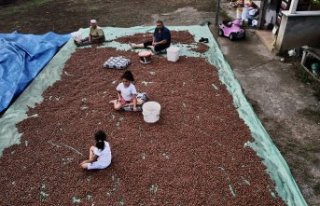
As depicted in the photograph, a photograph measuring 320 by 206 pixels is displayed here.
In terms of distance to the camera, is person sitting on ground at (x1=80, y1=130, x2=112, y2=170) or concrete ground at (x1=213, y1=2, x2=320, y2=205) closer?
person sitting on ground at (x1=80, y1=130, x2=112, y2=170)

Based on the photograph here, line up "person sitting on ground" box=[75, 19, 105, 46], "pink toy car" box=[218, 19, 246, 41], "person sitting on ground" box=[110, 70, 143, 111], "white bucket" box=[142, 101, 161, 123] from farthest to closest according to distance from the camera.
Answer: "pink toy car" box=[218, 19, 246, 41] → "person sitting on ground" box=[75, 19, 105, 46] → "person sitting on ground" box=[110, 70, 143, 111] → "white bucket" box=[142, 101, 161, 123]

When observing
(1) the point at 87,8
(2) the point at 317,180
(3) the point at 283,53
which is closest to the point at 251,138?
(2) the point at 317,180

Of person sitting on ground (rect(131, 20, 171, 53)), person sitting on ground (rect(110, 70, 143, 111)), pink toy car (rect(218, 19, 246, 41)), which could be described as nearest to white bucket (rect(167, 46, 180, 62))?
person sitting on ground (rect(131, 20, 171, 53))

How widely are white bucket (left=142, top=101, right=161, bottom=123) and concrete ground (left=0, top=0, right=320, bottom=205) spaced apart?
233 cm

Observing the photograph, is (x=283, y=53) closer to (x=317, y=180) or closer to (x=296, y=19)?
(x=296, y=19)

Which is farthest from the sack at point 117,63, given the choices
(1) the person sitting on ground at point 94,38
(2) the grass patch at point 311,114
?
(2) the grass patch at point 311,114

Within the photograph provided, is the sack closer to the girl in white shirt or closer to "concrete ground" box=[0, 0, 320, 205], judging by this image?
the girl in white shirt

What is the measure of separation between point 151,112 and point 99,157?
58.3 inches

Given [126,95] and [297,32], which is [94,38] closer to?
[126,95]

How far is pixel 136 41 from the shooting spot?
9.60 meters

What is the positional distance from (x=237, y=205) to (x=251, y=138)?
158cm

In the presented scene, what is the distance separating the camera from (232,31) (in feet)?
32.6

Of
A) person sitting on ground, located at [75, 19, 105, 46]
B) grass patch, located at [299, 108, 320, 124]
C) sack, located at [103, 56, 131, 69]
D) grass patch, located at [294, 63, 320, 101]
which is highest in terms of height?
person sitting on ground, located at [75, 19, 105, 46]

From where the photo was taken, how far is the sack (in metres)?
8.10
